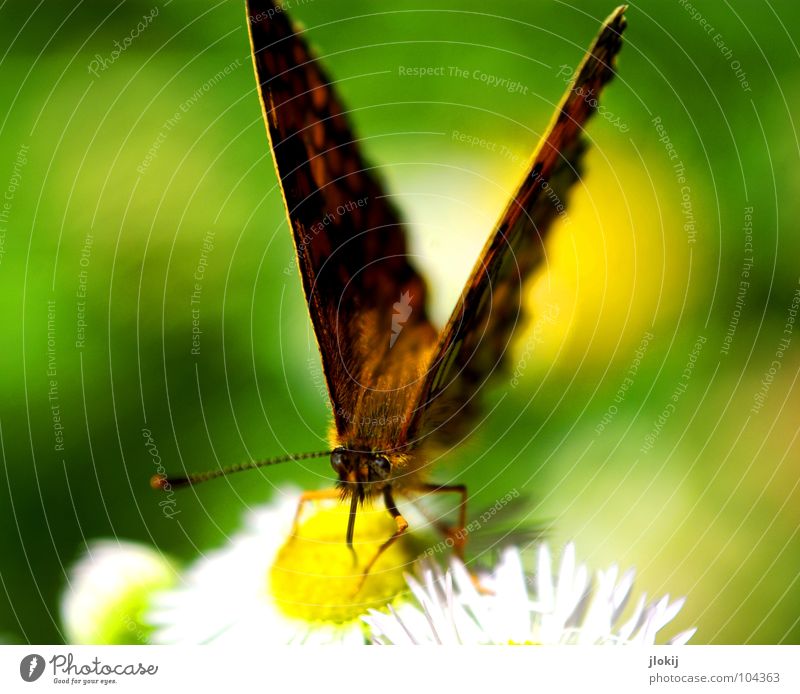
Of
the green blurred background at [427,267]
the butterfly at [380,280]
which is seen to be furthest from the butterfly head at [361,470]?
the green blurred background at [427,267]

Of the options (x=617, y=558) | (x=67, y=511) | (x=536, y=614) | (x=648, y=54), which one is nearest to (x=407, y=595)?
(x=536, y=614)

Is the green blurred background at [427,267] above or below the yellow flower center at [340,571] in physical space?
above

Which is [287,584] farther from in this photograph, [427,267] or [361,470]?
[427,267]

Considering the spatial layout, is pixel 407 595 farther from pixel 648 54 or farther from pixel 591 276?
pixel 648 54

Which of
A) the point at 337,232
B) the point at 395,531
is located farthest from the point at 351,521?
the point at 337,232

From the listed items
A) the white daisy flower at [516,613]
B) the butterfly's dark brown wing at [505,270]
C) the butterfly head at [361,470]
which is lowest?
the white daisy flower at [516,613]

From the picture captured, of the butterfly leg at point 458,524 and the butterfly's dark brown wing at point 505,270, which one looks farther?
the butterfly leg at point 458,524

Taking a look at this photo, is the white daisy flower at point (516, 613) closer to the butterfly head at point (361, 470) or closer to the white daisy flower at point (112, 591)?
the butterfly head at point (361, 470)
